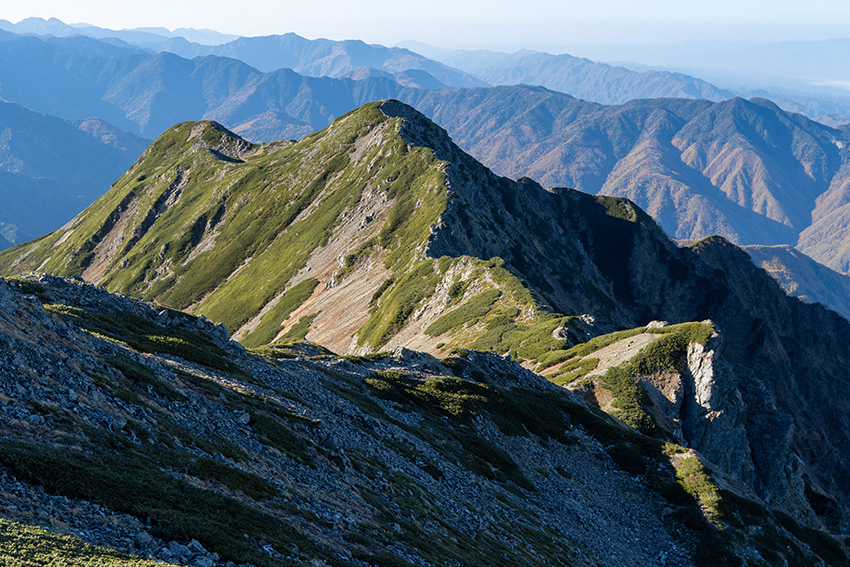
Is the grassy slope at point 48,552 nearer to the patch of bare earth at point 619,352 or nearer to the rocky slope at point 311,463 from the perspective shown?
the rocky slope at point 311,463

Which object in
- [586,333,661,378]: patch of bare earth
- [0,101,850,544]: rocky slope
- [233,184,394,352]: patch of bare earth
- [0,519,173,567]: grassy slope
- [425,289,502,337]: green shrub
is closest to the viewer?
[0,519,173,567]: grassy slope

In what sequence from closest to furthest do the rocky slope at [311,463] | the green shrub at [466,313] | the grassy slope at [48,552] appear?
the grassy slope at [48,552], the rocky slope at [311,463], the green shrub at [466,313]

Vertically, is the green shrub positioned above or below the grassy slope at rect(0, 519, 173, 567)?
below

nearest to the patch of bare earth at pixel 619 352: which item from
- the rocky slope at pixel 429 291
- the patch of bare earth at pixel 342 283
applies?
the rocky slope at pixel 429 291

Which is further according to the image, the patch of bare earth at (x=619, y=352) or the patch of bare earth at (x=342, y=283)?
the patch of bare earth at (x=342, y=283)

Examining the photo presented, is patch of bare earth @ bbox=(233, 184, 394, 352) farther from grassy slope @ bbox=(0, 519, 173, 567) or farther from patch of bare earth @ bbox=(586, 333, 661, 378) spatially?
grassy slope @ bbox=(0, 519, 173, 567)

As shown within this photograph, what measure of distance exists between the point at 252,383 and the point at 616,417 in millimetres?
56276

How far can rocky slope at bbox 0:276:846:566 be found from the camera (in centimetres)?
1986

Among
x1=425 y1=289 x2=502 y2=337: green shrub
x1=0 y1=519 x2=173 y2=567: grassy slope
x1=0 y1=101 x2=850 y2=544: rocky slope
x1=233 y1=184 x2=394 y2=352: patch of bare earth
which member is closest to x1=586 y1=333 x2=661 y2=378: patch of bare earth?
x1=0 y1=101 x2=850 y2=544: rocky slope

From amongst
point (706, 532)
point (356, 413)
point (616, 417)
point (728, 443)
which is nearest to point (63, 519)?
point (356, 413)

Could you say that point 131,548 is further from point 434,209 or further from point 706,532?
point 434,209

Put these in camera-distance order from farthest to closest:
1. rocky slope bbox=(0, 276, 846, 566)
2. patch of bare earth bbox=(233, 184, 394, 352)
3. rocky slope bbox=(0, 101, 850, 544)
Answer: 1. patch of bare earth bbox=(233, 184, 394, 352)
2. rocky slope bbox=(0, 101, 850, 544)
3. rocky slope bbox=(0, 276, 846, 566)

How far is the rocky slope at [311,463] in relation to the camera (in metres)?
19.9

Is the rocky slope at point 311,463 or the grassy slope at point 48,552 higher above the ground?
the grassy slope at point 48,552
